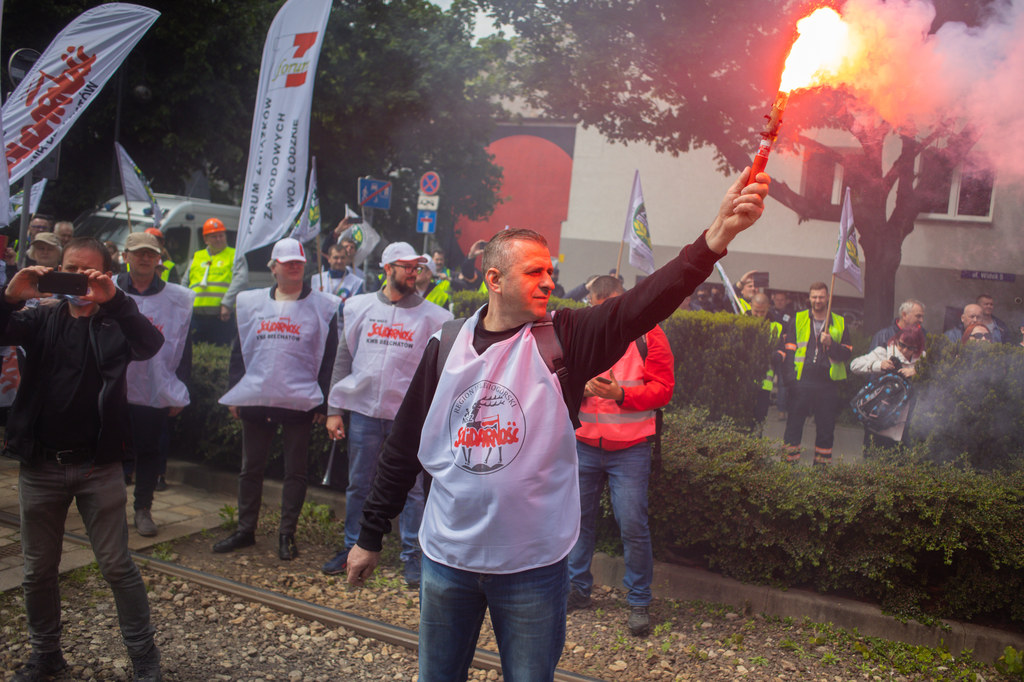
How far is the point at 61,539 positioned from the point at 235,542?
1.95m

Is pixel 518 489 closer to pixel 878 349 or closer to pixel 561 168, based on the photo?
pixel 878 349

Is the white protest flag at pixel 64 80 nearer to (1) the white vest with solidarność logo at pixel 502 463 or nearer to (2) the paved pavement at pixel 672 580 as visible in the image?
(2) the paved pavement at pixel 672 580

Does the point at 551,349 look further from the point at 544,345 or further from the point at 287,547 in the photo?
the point at 287,547

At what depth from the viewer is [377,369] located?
5172mm

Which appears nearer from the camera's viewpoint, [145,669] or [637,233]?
[145,669]

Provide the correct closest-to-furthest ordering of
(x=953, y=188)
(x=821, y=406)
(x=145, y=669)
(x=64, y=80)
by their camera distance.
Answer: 1. (x=145, y=669)
2. (x=64, y=80)
3. (x=821, y=406)
4. (x=953, y=188)

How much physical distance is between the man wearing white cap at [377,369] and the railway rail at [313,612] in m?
0.58

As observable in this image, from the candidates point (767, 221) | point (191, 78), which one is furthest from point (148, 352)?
point (191, 78)

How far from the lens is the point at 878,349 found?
24.2 feet

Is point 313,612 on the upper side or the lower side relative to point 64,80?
lower

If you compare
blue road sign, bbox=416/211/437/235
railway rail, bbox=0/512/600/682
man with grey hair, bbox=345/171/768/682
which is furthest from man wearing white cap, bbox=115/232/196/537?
blue road sign, bbox=416/211/437/235

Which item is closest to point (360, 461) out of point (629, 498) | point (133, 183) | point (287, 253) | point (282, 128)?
point (287, 253)

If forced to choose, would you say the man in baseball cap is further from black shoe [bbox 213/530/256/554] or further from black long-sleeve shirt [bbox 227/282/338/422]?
black shoe [bbox 213/530/256/554]

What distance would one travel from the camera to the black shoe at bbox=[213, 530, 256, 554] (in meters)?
5.42
